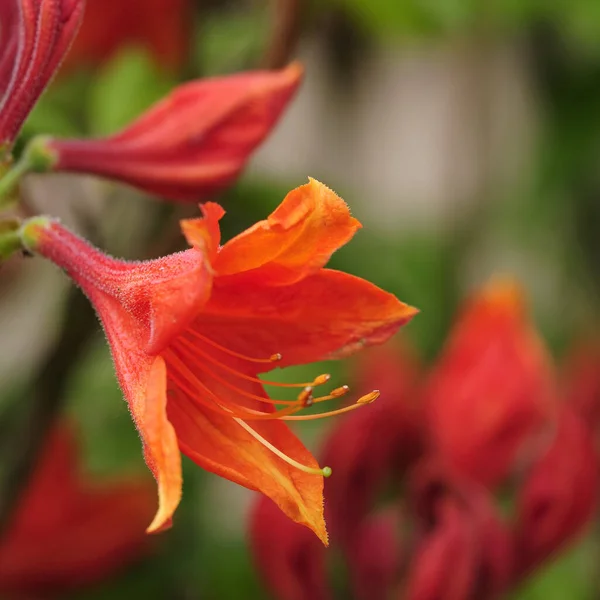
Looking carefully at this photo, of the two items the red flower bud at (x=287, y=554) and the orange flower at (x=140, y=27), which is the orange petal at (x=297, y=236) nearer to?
the red flower bud at (x=287, y=554)

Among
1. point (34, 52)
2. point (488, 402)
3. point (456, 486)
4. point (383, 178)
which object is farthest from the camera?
point (383, 178)

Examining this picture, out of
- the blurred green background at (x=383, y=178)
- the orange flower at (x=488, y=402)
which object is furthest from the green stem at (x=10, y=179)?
the orange flower at (x=488, y=402)

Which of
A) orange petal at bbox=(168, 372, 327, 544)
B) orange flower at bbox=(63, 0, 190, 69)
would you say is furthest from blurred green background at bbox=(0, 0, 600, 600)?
orange petal at bbox=(168, 372, 327, 544)

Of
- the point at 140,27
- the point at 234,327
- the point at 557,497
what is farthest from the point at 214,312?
the point at 140,27

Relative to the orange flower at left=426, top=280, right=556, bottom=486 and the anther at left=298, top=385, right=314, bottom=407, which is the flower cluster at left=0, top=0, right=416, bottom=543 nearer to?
the anther at left=298, top=385, right=314, bottom=407

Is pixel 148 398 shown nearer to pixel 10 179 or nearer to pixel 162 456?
pixel 162 456

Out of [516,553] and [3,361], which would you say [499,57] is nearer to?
[3,361]

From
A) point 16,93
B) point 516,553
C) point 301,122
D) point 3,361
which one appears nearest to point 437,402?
point 516,553
